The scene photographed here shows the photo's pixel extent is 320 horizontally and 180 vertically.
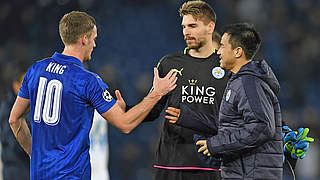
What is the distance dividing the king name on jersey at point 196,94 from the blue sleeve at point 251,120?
2.44ft

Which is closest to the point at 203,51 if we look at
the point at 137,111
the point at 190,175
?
the point at 137,111

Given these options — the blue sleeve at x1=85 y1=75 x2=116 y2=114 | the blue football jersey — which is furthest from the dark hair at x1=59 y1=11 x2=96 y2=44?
the blue sleeve at x1=85 y1=75 x2=116 y2=114

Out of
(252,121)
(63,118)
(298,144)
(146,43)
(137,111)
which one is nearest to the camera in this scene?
(252,121)

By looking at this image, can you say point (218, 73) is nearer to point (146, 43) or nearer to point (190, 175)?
point (190, 175)

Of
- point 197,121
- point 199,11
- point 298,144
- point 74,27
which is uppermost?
point 199,11

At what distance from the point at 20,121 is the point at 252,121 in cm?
163

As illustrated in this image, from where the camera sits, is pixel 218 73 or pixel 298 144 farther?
pixel 218 73

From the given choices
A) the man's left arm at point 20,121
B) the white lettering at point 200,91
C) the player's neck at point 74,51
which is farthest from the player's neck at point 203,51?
the man's left arm at point 20,121

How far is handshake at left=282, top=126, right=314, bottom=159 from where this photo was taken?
11.6ft

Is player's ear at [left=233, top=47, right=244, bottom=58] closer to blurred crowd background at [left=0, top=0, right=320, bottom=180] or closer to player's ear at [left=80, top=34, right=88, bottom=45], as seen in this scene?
player's ear at [left=80, top=34, right=88, bottom=45]

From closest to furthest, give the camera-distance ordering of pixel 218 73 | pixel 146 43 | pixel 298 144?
1. pixel 298 144
2. pixel 218 73
3. pixel 146 43

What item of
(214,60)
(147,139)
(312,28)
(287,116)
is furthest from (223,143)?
(312,28)

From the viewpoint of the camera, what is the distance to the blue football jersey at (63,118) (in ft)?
10.2

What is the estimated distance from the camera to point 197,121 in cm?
364
